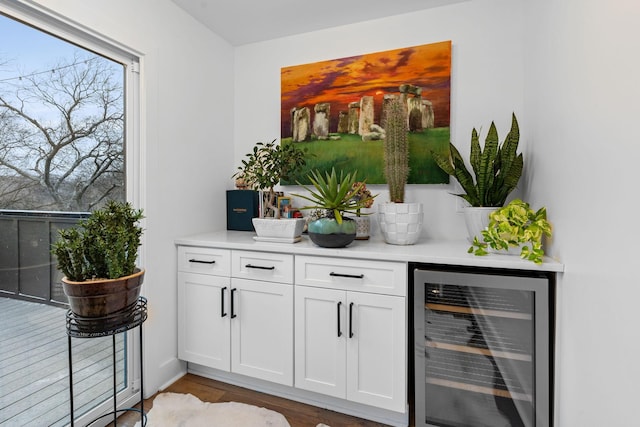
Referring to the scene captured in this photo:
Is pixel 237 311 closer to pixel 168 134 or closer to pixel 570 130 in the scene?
pixel 168 134

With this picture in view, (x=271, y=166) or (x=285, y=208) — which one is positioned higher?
(x=271, y=166)

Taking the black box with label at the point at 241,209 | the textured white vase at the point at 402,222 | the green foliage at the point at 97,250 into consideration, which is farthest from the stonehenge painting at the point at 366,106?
the green foliage at the point at 97,250

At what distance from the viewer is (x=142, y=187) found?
1.97 metres

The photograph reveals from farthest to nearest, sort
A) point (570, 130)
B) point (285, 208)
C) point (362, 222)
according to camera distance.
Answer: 1. point (285, 208)
2. point (362, 222)
3. point (570, 130)

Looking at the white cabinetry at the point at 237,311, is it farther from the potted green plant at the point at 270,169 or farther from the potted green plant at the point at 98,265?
the potted green plant at the point at 98,265

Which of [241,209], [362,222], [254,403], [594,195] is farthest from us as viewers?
[241,209]

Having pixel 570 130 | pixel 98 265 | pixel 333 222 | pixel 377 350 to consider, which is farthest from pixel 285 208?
pixel 570 130

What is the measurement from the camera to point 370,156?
237 centimetres

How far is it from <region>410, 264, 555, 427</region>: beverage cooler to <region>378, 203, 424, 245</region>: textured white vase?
0.71 ft

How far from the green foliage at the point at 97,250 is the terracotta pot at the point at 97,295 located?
0.04 meters

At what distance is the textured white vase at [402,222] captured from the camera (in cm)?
188

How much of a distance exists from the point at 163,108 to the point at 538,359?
2436 mm

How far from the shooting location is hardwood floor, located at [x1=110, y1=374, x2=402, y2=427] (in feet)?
5.90

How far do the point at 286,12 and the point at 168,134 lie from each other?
1156 millimetres
